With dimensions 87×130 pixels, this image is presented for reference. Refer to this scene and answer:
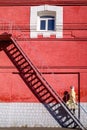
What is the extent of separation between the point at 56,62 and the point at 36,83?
4.49 feet

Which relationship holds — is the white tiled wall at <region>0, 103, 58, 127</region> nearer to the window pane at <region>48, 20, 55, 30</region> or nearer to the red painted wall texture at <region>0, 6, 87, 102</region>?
the red painted wall texture at <region>0, 6, 87, 102</region>

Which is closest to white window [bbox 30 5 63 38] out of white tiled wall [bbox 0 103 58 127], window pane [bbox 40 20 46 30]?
window pane [bbox 40 20 46 30]

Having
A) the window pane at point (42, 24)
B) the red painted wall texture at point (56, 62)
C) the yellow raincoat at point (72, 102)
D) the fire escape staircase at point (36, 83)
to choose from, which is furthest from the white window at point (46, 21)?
the yellow raincoat at point (72, 102)

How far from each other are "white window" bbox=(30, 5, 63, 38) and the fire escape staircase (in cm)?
116

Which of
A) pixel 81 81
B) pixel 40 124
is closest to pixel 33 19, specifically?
pixel 81 81

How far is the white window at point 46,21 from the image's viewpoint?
19.5 metres

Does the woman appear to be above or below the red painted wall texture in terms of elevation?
below

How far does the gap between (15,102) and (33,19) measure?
410cm

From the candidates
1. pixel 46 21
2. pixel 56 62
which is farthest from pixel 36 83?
pixel 46 21

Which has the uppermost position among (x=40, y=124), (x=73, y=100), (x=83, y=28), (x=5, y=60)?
(x=83, y=28)

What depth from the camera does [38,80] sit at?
19.1 m

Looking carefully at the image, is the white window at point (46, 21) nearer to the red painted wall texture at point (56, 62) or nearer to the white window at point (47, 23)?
the white window at point (47, 23)

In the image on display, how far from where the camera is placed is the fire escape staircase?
18562 millimetres

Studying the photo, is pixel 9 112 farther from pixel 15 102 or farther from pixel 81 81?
pixel 81 81
